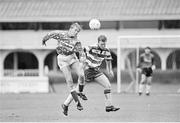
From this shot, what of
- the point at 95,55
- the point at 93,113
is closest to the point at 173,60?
the point at 93,113

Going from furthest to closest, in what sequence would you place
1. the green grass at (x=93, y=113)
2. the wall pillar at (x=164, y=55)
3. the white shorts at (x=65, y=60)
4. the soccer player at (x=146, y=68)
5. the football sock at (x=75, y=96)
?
the wall pillar at (x=164, y=55), the soccer player at (x=146, y=68), the green grass at (x=93, y=113), the white shorts at (x=65, y=60), the football sock at (x=75, y=96)

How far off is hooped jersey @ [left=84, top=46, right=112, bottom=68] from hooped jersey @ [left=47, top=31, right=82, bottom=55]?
1.84 ft

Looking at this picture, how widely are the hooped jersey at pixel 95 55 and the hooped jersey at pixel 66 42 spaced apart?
560 mm

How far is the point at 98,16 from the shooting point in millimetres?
49938

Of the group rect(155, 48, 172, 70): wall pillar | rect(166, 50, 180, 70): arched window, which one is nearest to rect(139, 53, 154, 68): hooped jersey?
rect(166, 50, 180, 70): arched window

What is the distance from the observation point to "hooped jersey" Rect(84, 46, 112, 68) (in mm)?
16969

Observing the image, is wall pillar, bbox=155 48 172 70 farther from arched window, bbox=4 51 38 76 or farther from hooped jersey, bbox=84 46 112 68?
hooped jersey, bbox=84 46 112 68

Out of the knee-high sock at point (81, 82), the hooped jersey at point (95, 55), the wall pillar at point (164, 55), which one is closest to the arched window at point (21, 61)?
the wall pillar at point (164, 55)

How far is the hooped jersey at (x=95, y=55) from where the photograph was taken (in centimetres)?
1697

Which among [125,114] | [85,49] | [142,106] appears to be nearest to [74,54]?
[85,49]

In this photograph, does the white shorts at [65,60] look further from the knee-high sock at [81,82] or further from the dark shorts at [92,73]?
the dark shorts at [92,73]

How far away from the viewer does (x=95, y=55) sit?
17.0m

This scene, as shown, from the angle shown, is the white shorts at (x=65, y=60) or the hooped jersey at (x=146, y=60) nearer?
the white shorts at (x=65, y=60)

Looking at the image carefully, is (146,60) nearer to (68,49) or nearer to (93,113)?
(93,113)
